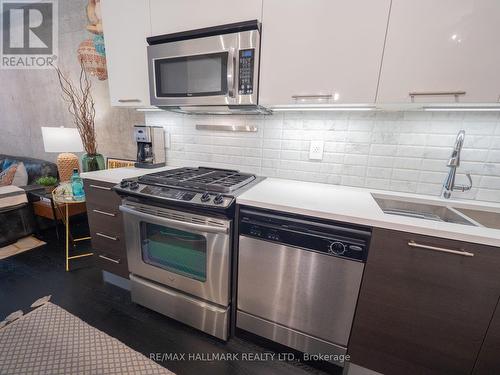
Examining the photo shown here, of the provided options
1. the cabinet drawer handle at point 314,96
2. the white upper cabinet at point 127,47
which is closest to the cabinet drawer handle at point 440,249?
the cabinet drawer handle at point 314,96

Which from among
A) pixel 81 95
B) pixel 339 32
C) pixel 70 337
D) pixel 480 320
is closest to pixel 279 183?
pixel 339 32

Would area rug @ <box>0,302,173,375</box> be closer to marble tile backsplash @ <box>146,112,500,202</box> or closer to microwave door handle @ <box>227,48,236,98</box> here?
marble tile backsplash @ <box>146,112,500,202</box>

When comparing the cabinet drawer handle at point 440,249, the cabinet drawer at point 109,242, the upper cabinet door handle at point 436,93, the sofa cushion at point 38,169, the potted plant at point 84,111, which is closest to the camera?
the cabinet drawer handle at point 440,249

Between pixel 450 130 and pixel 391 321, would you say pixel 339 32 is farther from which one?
pixel 391 321

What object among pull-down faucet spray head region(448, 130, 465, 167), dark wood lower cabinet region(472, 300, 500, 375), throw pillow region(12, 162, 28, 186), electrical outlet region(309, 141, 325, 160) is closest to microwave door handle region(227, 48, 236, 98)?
electrical outlet region(309, 141, 325, 160)

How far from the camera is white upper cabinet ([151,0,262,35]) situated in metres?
1.20

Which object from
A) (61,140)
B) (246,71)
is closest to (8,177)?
(61,140)

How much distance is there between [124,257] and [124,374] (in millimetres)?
722

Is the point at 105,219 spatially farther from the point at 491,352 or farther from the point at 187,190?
the point at 491,352

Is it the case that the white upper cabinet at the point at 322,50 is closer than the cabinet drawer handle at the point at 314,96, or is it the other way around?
the white upper cabinet at the point at 322,50

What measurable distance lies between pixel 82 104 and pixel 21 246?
1.71 m

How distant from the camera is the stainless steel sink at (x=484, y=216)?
3.76 feet

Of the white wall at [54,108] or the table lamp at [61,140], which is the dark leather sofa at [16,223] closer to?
the table lamp at [61,140]

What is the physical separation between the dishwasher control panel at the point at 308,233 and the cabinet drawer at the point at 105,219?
3.23 ft
